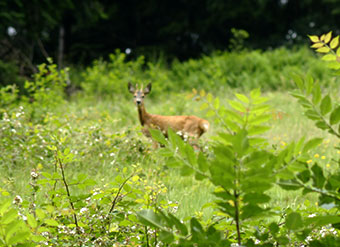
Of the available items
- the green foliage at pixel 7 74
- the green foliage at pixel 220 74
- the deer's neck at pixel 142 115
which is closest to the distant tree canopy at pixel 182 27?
the green foliage at pixel 220 74

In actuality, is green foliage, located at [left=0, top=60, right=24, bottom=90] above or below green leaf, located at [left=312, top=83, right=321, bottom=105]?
above

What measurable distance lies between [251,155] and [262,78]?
1200 cm

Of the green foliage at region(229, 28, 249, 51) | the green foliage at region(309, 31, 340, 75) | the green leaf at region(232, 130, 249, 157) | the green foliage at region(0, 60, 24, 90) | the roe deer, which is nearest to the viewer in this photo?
the green leaf at region(232, 130, 249, 157)

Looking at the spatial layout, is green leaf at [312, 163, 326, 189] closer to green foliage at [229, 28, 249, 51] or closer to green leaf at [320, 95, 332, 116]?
green leaf at [320, 95, 332, 116]

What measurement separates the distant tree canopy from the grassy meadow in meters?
3.70

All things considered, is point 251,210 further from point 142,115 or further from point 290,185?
point 142,115

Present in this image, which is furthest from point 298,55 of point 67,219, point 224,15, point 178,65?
point 67,219

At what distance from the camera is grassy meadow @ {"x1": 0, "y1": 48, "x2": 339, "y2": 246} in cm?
345

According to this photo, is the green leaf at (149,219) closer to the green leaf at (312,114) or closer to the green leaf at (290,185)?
the green leaf at (290,185)

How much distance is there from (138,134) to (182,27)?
15976 mm

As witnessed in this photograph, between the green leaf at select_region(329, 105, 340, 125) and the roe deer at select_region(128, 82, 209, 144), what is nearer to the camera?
the green leaf at select_region(329, 105, 340, 125)

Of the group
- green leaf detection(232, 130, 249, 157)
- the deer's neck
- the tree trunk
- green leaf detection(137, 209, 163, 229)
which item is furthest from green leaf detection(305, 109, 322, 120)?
the tree trunk

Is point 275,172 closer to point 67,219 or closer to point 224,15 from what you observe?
point 67,219

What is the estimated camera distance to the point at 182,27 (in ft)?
65.8
